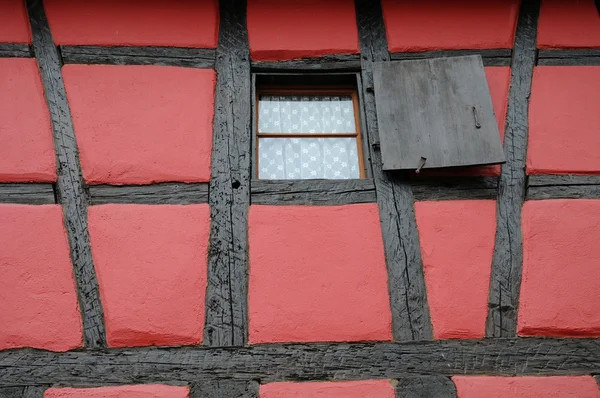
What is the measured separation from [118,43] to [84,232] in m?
1.14

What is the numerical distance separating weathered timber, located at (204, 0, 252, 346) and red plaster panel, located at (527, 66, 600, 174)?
4.97 ft

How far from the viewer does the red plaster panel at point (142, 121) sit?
2934 mm

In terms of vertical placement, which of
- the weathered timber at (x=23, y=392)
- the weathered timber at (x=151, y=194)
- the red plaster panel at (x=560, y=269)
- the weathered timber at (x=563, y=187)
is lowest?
the weathered timber at (x=23, y=392)

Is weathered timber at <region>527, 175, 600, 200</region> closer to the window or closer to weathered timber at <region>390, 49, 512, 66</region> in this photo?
weathered timber at <region>390, 49, 512, 66</region>

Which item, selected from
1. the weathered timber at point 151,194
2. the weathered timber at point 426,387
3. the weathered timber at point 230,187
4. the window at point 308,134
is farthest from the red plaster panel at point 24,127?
the weathered timber at point 426,387

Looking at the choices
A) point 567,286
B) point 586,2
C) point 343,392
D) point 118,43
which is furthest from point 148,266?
point 586,2

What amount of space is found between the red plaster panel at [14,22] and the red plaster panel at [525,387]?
289cm

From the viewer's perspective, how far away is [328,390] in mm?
2545

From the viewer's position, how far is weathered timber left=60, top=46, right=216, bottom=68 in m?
3.21

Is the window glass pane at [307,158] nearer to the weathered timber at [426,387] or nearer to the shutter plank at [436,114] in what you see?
the shutter plank at [436,114]

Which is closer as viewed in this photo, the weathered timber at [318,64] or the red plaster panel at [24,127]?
the red plaster panel at [24,127]

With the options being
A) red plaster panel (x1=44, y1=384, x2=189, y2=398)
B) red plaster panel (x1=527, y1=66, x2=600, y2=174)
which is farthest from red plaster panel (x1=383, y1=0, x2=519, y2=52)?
red plaster panel (x1=44, y1=384, x2=189, y2=398)

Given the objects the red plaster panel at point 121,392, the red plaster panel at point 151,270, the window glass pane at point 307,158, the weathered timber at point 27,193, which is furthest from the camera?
the window glass pane at point 307,158

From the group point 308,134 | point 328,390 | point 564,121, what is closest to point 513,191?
point 564,121
